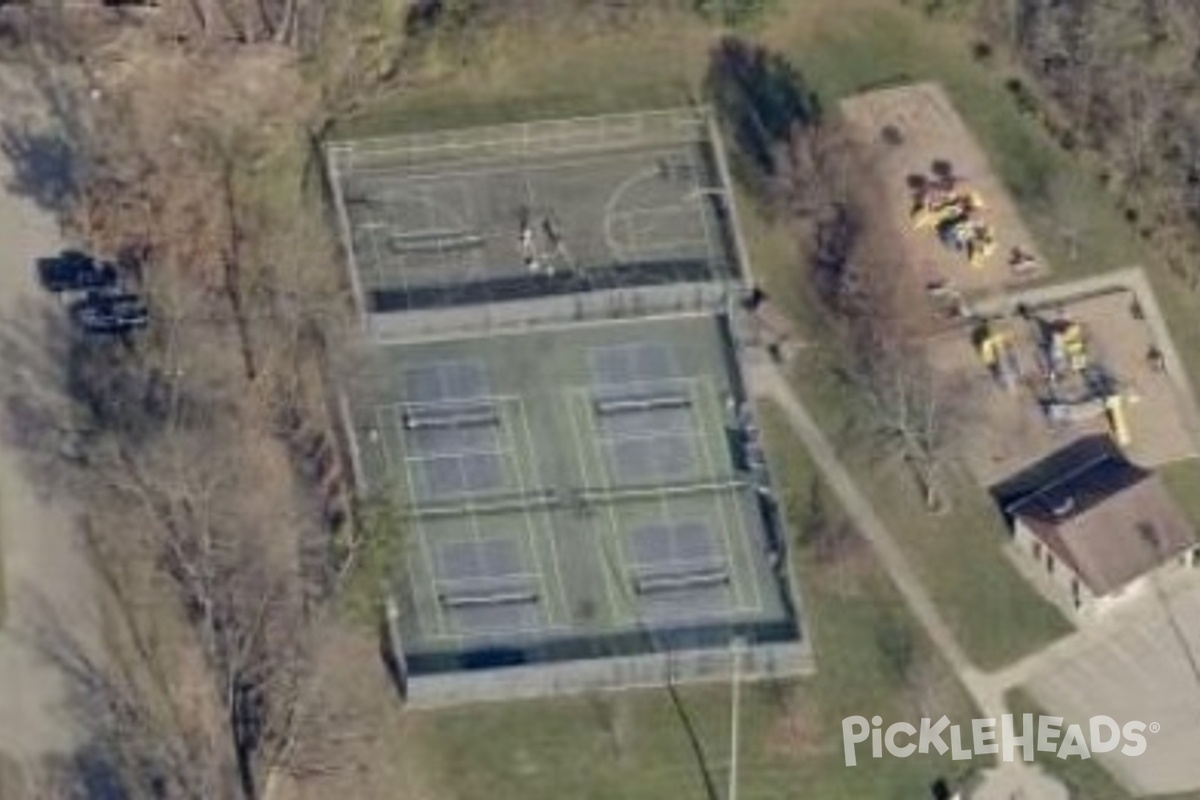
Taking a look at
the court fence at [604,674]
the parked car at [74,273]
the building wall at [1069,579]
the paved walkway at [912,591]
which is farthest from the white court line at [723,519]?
the parked car at [74,273]

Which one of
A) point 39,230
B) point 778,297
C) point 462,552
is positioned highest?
point 39,230

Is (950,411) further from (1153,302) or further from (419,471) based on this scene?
(419,471)

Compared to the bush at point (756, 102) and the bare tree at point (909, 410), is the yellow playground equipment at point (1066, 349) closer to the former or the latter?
the bare tree at point (909, 410)

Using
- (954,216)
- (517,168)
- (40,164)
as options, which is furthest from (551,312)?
(40,164)

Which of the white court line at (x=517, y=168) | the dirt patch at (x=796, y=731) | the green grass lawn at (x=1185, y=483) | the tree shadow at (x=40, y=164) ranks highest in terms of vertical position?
the tree shadow at (x=40, y=164)

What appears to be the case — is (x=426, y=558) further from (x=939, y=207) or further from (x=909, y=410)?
(x=939, y=207)

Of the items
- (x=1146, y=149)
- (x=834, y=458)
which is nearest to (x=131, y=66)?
(x=834, y=458)

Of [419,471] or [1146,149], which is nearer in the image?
[419,471]

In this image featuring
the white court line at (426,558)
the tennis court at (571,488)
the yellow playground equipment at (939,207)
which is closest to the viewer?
the white court line at (426,558)
